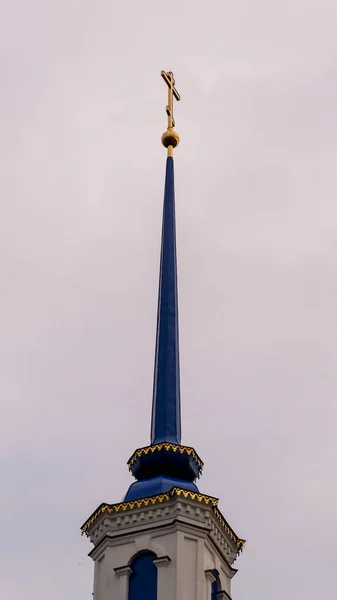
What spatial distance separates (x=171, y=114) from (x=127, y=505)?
15196mm

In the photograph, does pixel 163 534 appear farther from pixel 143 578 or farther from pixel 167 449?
pixel 167 449

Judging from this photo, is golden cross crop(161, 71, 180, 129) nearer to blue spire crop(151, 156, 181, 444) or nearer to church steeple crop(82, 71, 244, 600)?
blue spire crop(151, 156, 181, 444)

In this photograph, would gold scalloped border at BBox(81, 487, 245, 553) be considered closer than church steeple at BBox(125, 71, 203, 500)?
Yes

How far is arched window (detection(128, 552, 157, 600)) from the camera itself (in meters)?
37.9

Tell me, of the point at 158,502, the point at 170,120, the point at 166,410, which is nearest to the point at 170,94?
the point at 170,120

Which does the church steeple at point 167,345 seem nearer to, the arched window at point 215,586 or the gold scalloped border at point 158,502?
the gold scalloped border at point 158,502

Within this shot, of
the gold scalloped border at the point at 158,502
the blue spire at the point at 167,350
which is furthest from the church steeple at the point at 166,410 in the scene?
the gold scalloped border at the point at 158,502

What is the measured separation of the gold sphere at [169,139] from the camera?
Result: 48.8 meters

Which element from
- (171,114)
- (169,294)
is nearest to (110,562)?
(169,294)

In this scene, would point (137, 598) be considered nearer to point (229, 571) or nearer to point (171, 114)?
point (229, 571)

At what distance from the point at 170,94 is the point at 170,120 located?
0.93m

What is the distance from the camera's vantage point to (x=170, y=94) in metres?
49.8

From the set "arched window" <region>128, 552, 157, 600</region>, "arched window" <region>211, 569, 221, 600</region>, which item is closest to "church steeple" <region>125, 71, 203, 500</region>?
"arched window" <region>128, 552, 157, 600</region>

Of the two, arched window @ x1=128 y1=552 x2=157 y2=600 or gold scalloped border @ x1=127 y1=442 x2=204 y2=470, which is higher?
gold scalloped border @ x1=127 y1=442 x2=204 y2=470
